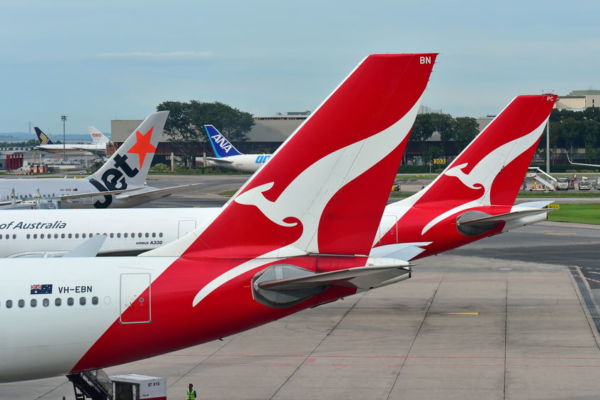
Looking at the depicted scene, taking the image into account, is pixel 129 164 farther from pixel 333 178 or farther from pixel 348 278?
pixel 348 278

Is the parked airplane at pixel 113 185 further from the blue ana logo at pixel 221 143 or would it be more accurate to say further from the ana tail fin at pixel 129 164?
the blue ana logo at pixel 221 143

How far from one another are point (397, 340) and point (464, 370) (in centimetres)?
458

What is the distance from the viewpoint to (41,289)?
716 inches

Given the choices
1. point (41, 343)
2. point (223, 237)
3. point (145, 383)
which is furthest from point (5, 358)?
point (223, 237)

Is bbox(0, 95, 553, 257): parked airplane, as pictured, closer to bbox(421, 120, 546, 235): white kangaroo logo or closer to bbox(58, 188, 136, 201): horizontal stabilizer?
bbox(421, 120, 546, 235): white kangaroo logo

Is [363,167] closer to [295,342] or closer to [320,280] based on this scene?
[320,280]

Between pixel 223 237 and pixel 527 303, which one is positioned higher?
pixel 223 237

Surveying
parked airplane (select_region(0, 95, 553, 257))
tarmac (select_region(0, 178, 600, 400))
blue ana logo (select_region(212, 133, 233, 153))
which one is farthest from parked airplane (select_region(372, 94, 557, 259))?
blue ana logo (select_region(212, 133, 233, 153))

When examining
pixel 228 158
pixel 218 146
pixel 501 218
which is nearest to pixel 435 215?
pixel 501 218

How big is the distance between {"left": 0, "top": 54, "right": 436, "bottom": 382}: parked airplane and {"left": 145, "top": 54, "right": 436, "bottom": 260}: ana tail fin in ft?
0.07

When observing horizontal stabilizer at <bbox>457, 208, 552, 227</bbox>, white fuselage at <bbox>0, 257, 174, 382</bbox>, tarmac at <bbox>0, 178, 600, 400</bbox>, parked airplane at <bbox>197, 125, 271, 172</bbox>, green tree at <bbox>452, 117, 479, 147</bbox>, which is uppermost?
green tree at <bbox>452, 117, 479, 147</bbox>

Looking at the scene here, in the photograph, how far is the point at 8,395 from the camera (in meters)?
24.7

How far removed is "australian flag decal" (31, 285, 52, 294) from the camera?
18.1 meters

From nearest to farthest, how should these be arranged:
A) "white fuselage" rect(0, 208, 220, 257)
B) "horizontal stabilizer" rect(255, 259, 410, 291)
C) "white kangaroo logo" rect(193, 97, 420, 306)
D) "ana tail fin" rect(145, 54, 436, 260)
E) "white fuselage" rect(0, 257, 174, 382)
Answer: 1. "horizontal stabilizer" rect(255, 259, 410, 291)
2. "ana tail fin" rect(145, 54, 436, 260)
3. "white fuselage" rect(0, 257, 174, 382)
4. "white kangaroo logo" rect(193, 97, 420, 306)
5. "white fuselage" rect(0, 208, 220, 257)
